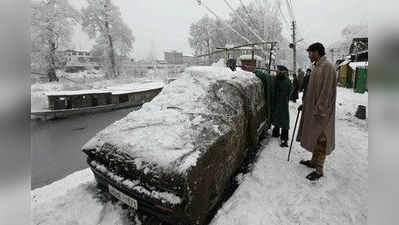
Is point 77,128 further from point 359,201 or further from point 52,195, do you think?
point 359,201

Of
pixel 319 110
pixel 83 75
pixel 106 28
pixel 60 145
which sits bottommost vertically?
pixel 60 145

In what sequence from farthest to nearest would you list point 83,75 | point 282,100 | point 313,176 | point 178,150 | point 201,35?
point 201,35 < point 83,75 < point 282,100 < point 313,176 < point 178,150

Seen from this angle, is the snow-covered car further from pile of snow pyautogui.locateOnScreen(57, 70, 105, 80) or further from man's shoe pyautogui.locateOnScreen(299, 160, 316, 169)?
pile of snow pyautogui.locateOnScreen(57, 70, 105, 80)

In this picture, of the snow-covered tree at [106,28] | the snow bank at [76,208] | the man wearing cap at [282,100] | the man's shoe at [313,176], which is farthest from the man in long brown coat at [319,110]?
the snow-covered tree at [106,28]

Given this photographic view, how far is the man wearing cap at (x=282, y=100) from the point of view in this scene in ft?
14.0

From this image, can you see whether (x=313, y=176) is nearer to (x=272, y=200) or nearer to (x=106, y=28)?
(x=272, y=200)

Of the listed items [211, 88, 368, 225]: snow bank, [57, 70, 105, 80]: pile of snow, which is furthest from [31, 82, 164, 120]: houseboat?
[211, 88, 368, 225]: snow bank

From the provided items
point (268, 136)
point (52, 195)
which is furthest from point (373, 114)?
point (268, 136)

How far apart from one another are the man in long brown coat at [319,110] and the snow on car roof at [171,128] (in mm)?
1198

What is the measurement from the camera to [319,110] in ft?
9.32

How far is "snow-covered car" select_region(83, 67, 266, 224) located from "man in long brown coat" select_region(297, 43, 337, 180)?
88 cm

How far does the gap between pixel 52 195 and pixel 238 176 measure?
2883mm

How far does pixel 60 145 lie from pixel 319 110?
10.0 meters

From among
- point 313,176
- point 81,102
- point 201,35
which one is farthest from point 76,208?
point 201,35
